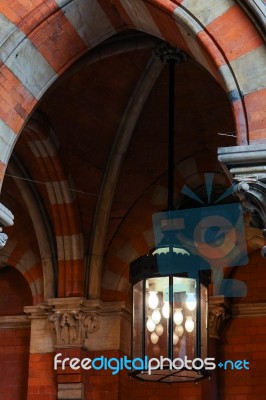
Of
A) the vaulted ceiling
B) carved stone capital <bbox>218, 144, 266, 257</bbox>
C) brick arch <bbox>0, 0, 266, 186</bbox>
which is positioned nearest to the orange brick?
brick arch <bbox>0, 0, 266, 186</bbox>

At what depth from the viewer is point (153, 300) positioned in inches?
344

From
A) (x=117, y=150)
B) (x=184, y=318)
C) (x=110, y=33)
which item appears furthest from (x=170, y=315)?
(x=117, y=150)

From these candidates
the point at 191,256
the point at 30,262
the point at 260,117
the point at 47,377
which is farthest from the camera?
the point at 30,262

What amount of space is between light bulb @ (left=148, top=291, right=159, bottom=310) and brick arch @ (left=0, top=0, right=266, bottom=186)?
2.36 metres

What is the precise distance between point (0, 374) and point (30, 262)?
1.31m

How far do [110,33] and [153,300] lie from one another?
247 centimetres

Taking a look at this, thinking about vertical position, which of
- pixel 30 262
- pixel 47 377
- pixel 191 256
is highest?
pixel 30 262

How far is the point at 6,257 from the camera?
11094mm

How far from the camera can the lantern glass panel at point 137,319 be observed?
28.7 feet

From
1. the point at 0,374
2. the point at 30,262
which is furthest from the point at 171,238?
the point at 0,374

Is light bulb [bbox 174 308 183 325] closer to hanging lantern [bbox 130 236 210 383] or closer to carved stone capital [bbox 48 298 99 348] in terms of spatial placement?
hanging lantern [bbox 130 236 210 383]

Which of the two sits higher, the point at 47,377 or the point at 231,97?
the point at 231,97

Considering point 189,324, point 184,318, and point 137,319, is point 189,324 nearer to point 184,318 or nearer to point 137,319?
point 184,318

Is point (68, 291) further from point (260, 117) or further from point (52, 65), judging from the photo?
point (260, 117)
